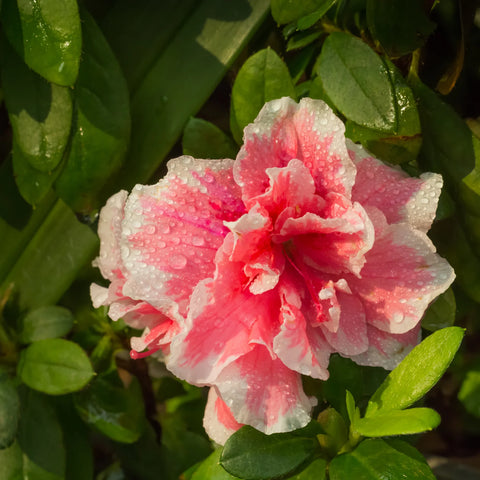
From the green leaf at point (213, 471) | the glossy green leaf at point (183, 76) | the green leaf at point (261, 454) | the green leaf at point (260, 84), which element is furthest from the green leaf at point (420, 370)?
the glossy green leaf at point (183, 76)

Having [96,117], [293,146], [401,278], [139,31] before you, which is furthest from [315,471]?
[139,31]

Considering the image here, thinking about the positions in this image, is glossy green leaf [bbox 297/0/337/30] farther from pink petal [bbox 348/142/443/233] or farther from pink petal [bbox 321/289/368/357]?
pink petal [bbox 321/289/368/357]

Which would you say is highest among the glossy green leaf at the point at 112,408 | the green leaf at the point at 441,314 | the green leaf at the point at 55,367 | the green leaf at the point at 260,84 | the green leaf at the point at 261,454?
the green leaf at the point at 260,84

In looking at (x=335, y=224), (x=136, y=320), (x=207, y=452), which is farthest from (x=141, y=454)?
(x=335, y=224)

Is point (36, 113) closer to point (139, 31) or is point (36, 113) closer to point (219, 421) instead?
point (139, 31)

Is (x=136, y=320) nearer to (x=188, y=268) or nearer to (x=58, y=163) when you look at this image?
(x=188, y=268)

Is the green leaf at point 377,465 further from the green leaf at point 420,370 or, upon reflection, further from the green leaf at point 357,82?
the green leaf at point 357,82
